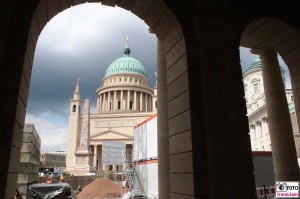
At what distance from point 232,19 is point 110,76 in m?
104

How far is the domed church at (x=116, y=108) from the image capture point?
91438 mm

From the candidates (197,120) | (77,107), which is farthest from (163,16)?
(77,107)

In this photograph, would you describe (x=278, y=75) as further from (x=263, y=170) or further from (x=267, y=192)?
(x=267, y=192)

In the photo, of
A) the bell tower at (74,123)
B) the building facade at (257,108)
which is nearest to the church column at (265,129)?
the building facade at (257,108)

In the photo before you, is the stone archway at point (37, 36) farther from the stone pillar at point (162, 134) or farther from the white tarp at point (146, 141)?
the white tarp at point (146, 141)

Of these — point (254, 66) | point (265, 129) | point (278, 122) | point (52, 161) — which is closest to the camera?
point (278, 122)

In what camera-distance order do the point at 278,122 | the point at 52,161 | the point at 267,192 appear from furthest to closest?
the point at 52,161 → the point at 267,192 → the point at 278,122

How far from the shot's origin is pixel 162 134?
9.48 metres

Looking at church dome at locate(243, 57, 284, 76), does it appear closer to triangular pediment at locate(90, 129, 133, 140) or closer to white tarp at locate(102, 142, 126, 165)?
white tarp at locate(102, 142, 126, 165)

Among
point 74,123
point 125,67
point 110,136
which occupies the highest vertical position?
point 125,67

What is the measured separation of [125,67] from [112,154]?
76.0 m

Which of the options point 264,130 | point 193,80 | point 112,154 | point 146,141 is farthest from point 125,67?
point 193,80

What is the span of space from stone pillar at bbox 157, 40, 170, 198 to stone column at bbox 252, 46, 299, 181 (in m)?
4.14

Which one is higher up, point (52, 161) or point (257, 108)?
point (257, 108)
